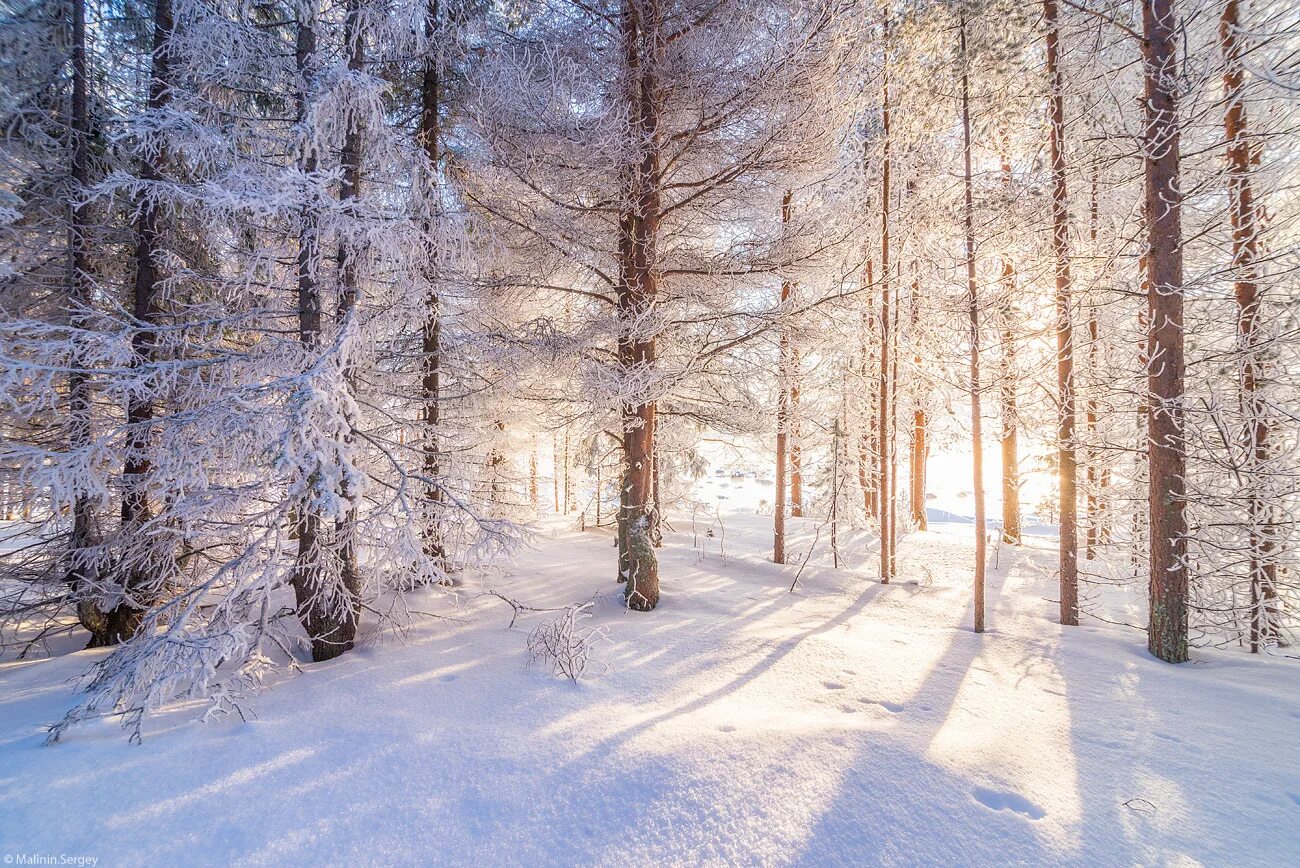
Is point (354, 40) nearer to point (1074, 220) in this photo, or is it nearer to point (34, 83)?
point (34, 83)

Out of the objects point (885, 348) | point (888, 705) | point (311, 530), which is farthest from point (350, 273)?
point (885, 348)

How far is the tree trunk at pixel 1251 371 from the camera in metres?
4.94

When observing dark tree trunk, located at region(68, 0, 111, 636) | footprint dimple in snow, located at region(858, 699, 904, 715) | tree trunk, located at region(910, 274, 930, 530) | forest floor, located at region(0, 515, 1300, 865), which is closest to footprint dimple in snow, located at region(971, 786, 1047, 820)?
forest floor, located at region(0, 515, 1300, 865)

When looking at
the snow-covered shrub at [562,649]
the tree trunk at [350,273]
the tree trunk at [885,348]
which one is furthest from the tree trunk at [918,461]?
the tree trunk at [350,273]

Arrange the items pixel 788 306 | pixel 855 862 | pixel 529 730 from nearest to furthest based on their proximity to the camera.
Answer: pixel 855 862, pixel 529 730, pixel 788 306

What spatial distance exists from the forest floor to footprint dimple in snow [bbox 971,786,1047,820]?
2 centimetres

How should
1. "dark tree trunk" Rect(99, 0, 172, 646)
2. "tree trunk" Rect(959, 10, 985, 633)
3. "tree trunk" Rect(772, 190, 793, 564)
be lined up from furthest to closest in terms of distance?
"tree trunk" Rect(772, 190, 793, 564) < "tree trunk" Rect(959, 10, 985, 633) < "dark tree trunk" Rect(99, 0, 172, 646)

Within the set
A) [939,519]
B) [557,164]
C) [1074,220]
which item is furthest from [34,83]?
[939,519]

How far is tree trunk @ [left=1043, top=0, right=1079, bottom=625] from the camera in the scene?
6.22m

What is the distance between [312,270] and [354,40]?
8.65 ft

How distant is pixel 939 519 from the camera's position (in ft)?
72.0

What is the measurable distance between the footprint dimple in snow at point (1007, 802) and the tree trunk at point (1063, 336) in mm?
5451

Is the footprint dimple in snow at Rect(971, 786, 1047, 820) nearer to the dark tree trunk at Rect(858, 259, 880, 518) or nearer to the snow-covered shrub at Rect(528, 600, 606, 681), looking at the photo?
the snow-covered shrub at Rect(528, 600, 606, 681)

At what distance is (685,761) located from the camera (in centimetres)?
295
